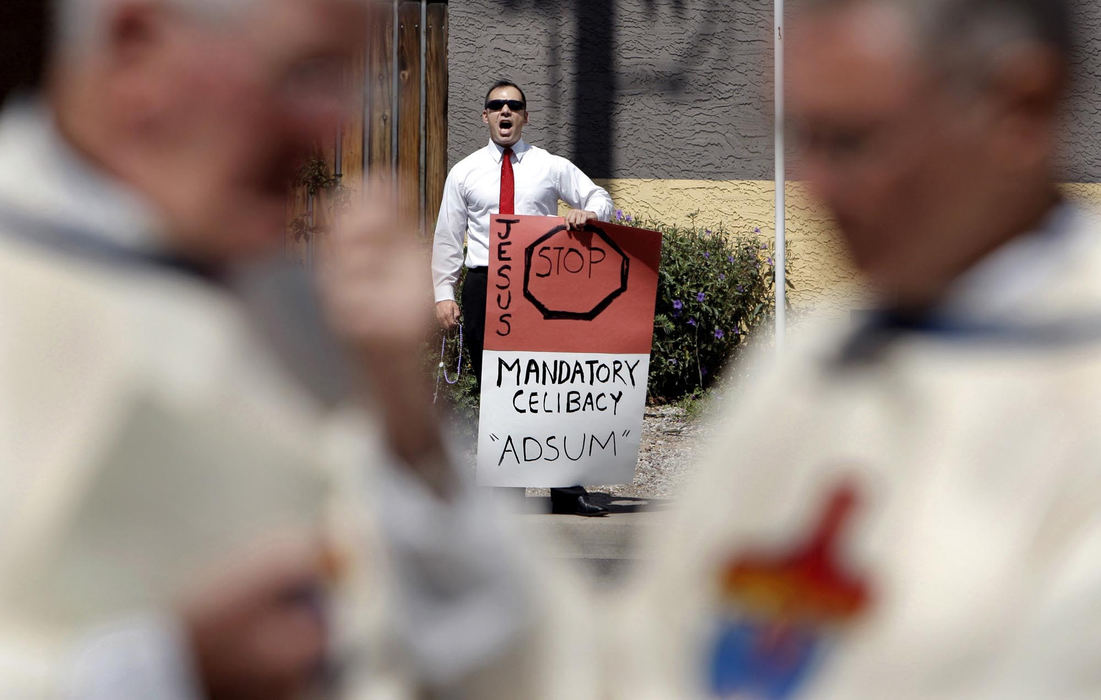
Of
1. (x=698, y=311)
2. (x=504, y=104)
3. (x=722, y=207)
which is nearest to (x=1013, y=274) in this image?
(x=504, y=104)

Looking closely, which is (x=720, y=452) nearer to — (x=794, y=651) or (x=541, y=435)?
(x=794, y=651)

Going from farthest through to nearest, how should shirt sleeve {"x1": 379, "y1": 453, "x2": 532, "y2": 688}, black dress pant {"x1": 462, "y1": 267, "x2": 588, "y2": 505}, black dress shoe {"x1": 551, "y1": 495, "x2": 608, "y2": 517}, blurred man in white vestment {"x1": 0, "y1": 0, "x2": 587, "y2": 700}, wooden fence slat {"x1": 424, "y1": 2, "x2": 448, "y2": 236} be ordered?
wooden fence slat {"x1": 424, "y1": 2, "x2": 448, "y2": 236} → black dress shoe {"x1": 551, "y1": 495, "x2": 608, "y2": 517} → black dress pant {"x1": 462, "y1": 267, "x2": 588, "y2": 505} → shirt sleeve {"x1": 379, "y1": 453, "x2": 532, "y2": 688} → blurred man in white vestment {"x1": 0, "y1": 0, "x2": 587, "y2": 700}

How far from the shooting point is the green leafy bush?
9680 mm

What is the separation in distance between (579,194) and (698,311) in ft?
9.59

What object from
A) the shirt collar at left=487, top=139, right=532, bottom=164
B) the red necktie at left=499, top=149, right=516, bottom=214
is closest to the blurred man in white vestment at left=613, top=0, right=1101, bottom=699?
the red necktie at left=499, top=149, right=516, bottom=214

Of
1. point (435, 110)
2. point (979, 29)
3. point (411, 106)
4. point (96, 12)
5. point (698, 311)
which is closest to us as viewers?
point (96, 12)

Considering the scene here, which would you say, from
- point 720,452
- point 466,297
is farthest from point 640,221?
point 720,452

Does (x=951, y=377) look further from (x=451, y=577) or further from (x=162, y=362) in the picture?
(x=162, y=362)

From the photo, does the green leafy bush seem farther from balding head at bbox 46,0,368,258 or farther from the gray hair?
balding head at bbox 46,0,368,258

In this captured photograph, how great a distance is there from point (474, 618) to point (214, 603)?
0.24 meters

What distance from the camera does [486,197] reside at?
675cm

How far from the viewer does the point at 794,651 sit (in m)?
1.06

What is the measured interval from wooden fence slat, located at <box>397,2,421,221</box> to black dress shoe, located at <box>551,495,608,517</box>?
Result: 3.44 meters

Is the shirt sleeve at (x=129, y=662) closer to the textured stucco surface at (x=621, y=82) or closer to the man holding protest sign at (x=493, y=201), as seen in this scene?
the man holding protest sign at (x=493, y=201)
